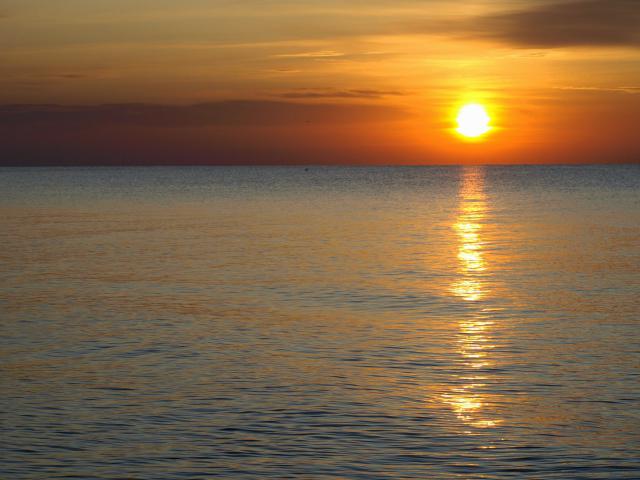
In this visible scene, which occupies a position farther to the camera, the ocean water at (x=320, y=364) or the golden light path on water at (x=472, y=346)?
the golden light path on water at (x=472, y=346)

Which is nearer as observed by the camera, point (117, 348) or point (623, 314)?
point (117, 348)

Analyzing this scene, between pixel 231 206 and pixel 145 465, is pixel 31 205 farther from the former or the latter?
pixel 145 465

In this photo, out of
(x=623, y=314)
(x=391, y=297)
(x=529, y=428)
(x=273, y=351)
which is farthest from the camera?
(x=391, y=297)

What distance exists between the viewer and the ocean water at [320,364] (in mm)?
14070

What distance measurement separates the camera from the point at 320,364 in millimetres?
19797

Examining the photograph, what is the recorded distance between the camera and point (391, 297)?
94.9 ft

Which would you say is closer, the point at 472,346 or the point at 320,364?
the point at 320,364

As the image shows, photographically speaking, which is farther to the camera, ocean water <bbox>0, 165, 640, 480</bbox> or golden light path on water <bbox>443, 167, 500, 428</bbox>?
golden light path on water <bbox>443, 167, 500, 428</bbox>

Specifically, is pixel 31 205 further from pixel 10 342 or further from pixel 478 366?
pixel 478 366

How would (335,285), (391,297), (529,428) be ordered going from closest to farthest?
(529,428), (391,297), (335,285)

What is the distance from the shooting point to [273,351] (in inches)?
832

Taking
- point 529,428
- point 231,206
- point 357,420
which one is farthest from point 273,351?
point 231,206

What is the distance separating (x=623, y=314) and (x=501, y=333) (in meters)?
4.61

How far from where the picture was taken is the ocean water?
14.1m
